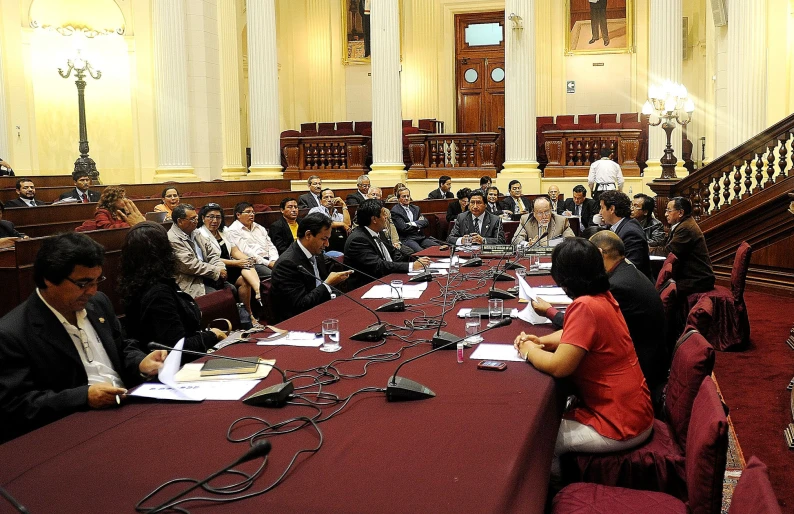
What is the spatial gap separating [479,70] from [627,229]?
45.7 ft

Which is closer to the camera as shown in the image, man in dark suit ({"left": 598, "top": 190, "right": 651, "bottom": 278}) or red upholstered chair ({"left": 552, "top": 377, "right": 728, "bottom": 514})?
red upholstered chair ({"left": 552, "top": 377, "right": 728, "bottom": 514})

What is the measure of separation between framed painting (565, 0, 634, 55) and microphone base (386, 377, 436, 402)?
1725 cm

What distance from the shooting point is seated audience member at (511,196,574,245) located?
7875mm

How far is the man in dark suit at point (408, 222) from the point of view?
1020 cm

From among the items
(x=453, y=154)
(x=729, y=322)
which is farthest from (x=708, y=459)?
(x=453, y=154)

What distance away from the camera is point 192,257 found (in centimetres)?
636

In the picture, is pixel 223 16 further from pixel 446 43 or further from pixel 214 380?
pixel 214 380

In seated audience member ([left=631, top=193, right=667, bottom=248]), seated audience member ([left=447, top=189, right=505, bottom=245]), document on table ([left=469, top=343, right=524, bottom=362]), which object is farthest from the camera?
seated audience member ([left=447, top=189, right=505, bottom=245])

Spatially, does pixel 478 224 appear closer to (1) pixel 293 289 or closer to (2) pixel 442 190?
(2) pixel 442 190

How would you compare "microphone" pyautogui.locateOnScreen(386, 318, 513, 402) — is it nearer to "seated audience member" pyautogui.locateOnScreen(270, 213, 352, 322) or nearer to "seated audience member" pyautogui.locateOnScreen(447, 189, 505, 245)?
"seated audience member" pyautogui.locateOnScreen(270, 213, 352, 322)

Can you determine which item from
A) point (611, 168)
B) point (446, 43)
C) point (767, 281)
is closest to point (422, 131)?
point (446, 43)

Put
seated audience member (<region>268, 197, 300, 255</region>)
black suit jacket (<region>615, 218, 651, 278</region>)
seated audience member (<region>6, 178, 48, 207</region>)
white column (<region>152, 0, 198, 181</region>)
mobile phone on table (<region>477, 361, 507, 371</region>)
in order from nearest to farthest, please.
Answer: mobile phone on table (<region>477, 361, 507, 371</region>) → black suit jacket (<region>615, 218, 651, 278</region>) → seated audience member (<region>268, 197, 300, 255</region>) → seated audience member (<region>6, 178, 48, 207</region>) → white column (<region>152, 0, 198, 181</region>)

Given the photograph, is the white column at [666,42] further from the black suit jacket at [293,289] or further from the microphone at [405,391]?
the microphone at [405,391]

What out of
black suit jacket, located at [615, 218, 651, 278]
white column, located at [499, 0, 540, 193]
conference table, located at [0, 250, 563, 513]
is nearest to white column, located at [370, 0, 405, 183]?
white column, located at [499, 0, 540, 193]
